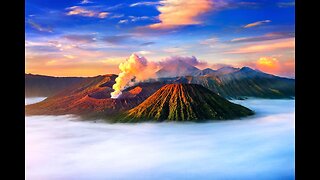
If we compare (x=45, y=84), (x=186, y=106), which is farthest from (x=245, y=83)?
(x=45, y=84)

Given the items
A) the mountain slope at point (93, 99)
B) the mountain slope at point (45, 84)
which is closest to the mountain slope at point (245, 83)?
the mountain slope at point (93, 99)

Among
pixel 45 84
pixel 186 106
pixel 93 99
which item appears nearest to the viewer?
pixel 45 84

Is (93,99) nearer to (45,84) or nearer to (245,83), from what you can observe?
(45,84)

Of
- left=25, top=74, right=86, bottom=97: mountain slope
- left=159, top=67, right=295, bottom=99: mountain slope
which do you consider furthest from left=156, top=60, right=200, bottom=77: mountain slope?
left=25, top=74, right=86, bottom=97: mountain slope

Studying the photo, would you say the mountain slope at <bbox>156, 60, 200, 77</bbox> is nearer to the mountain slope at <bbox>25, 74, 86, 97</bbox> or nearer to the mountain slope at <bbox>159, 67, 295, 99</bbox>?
the mountain slope at <bbox>159, 67, 295, 99</bbox>
